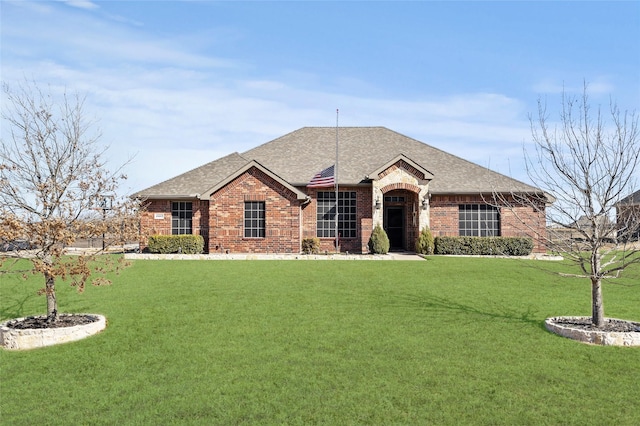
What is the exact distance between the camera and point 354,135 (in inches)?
1241

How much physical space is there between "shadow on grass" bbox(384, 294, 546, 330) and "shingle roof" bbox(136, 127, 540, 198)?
14.7 metres

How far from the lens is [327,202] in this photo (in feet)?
85.7

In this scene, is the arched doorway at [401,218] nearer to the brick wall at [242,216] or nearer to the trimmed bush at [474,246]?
the trimmed bush at [474,246]

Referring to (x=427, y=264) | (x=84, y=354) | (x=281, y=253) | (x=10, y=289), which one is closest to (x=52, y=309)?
(x=84, y=354)

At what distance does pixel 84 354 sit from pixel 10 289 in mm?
7756

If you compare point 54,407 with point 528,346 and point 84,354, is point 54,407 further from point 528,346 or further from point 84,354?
point 528,346

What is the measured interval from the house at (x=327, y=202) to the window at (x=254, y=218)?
0.05m

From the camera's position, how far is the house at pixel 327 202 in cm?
2433

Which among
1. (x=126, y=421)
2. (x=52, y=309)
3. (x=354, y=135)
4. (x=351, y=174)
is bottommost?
(x=126, y=421)

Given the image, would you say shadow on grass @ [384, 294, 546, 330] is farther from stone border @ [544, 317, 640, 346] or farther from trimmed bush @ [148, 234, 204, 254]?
trimmed bush @ [148, 234, 204, 254]

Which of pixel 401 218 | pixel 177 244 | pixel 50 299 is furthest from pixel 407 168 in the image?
pixel 50 299

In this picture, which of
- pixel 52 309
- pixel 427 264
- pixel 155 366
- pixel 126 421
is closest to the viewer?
pixel 126 421

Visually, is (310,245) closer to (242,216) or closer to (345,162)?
(242,216)

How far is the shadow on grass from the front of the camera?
9499mm
